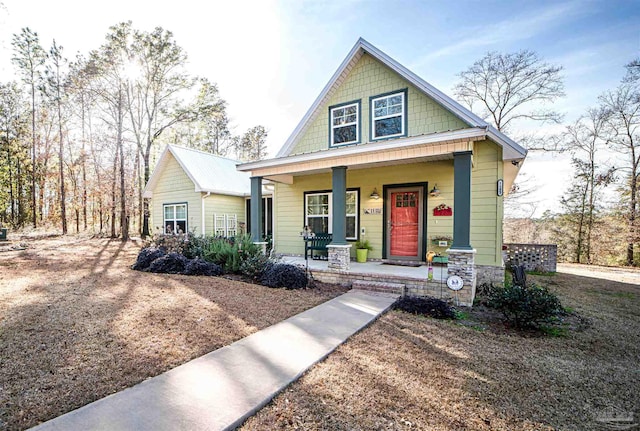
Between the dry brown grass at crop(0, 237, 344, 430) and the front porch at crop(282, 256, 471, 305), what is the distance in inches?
25.9

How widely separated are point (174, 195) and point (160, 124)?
7514mm

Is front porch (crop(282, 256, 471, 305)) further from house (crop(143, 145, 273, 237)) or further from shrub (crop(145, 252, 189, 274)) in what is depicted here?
house (crop(143, 145, 273, 237))

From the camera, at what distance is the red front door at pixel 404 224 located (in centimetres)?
842

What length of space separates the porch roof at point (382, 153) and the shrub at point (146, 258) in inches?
144

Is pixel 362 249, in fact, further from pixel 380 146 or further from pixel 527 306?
pixel 527 306

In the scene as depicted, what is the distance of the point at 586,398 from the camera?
2.69 m

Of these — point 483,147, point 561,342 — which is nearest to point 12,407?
point 561,342

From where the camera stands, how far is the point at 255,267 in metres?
7.30

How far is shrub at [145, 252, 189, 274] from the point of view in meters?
7.89

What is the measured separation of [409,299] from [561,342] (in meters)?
2.28

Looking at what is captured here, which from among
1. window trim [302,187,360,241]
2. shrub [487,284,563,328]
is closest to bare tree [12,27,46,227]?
window trim [302,187,360,241]

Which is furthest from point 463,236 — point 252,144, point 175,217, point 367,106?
point 252,144

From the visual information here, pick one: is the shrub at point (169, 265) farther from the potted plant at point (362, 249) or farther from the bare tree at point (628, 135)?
the bare tree at point (628, 135)

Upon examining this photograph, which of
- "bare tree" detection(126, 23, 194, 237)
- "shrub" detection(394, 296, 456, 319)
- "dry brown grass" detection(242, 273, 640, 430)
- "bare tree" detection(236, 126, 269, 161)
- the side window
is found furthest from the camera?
"bare tree" detection(236, 126, 269, 161)
